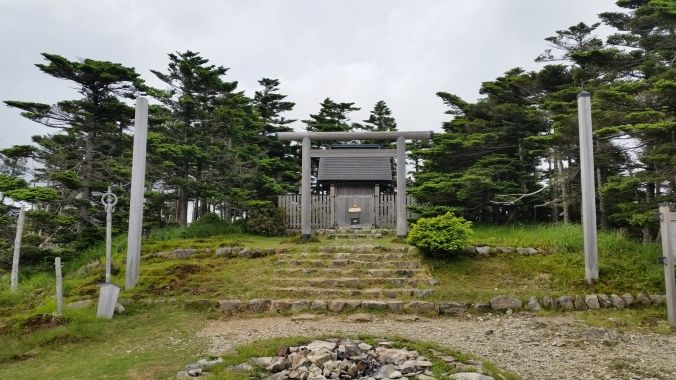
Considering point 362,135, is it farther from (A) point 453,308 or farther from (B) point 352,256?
(A) point 453,308

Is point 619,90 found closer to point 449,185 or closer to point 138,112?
point 449,185

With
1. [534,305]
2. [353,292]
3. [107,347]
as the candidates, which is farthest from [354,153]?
[107,347]

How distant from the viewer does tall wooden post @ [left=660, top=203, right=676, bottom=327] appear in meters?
6.73

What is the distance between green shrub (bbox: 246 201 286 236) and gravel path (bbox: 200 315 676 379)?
7204 mm

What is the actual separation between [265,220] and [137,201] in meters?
6.09

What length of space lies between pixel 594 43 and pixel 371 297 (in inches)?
509

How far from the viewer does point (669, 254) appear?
22.5 feet

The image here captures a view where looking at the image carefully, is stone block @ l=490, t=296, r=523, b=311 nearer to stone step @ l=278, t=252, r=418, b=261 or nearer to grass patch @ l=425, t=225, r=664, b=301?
grass patch @ l=425, t=225, r=664, b=301

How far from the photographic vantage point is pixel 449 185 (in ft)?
45.0

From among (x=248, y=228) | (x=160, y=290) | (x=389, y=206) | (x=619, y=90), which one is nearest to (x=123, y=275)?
(x=160, y=290)

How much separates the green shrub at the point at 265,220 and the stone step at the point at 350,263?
14.2 feet

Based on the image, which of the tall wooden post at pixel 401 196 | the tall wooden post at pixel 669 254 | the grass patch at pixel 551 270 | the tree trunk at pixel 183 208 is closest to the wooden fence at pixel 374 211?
the tall wooden post at pixel 401 196

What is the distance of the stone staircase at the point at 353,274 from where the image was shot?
859cm

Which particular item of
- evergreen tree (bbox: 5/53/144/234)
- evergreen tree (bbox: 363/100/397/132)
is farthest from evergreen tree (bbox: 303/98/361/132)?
evergreen tree (bbox: 5/53/144/234)
